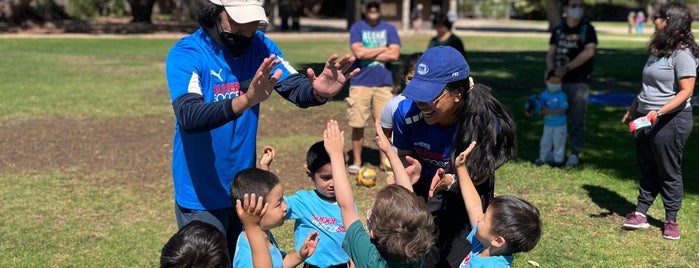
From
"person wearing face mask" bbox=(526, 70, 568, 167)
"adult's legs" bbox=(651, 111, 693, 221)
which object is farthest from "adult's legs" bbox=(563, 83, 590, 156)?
"adult's legs" bbox=(651, 111, 693, 221)

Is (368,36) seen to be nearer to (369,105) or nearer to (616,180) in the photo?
(369,105)

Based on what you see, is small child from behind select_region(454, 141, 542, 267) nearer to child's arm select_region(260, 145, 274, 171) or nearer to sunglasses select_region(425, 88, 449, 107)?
sunglasses select_region(425, 88, 449, 107)

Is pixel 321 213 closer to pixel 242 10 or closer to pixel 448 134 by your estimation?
pixel 448 134

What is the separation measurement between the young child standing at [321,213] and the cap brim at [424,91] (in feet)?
2.63

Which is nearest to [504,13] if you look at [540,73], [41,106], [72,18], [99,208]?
[72,18]

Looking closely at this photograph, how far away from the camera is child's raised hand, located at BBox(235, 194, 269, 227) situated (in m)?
3.06

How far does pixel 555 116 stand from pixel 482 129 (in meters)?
5.32

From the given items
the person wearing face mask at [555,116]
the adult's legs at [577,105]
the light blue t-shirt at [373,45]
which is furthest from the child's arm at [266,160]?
the adult's legs at [577,105]

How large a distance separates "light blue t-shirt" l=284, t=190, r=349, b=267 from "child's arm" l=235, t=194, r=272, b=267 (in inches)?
32.4

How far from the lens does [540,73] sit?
19.8m

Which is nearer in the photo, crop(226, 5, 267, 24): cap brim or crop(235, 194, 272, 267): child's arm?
crop(235, 194, 272, 267): child's arm

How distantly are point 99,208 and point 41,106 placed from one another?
6.90m

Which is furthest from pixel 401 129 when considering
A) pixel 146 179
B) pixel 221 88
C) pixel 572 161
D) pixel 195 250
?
pixel 572 161

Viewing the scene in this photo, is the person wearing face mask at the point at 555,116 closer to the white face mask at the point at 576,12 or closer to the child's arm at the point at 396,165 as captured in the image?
the white face mask at the point at 576,12
